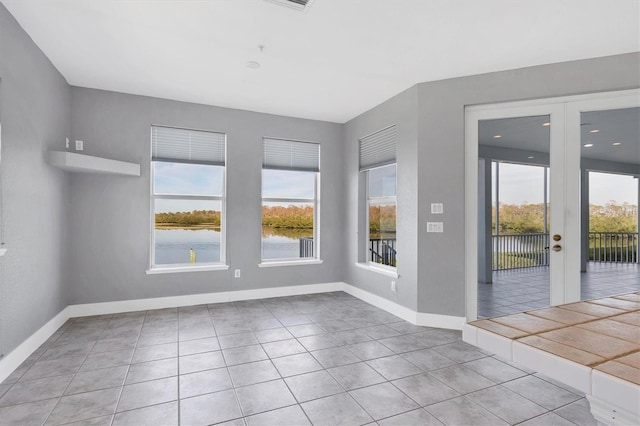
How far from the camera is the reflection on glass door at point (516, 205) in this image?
344 centimetres

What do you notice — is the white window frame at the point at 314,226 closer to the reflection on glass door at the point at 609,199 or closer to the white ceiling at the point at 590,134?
the white ceiling at the point at 590,134

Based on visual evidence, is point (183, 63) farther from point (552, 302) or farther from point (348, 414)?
point (552, 302)

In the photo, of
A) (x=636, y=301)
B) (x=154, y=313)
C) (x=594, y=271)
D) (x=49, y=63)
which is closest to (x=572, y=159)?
(x=594, y=271)

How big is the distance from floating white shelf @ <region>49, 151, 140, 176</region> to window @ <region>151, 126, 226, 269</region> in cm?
43

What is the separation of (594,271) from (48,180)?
18.4ft

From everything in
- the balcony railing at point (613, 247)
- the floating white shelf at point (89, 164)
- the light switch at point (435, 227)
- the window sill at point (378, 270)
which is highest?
the floating white shelf at point (89, 164)

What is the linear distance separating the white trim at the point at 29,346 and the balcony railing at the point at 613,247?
5.24m

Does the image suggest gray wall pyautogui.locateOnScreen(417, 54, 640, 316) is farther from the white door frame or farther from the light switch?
the white door frame

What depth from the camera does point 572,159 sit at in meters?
3.27

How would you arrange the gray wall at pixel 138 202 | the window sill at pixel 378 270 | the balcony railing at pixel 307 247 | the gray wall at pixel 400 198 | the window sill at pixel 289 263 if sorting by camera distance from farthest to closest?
1. the balcony railing at pixel 307 247
2. the window sill at pixel 289 263
3. the window sill at pixel 378 270
4. the gray wall at pixel 138 202
5. the gray wall at pixel 400 198

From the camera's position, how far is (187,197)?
4652 millimetres

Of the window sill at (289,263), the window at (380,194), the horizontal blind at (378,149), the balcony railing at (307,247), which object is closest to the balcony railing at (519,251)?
the window at (380,194)

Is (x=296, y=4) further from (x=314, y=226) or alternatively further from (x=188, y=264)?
(x=188, y=264)

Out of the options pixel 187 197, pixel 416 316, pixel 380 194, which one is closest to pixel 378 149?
pixel 380 194
